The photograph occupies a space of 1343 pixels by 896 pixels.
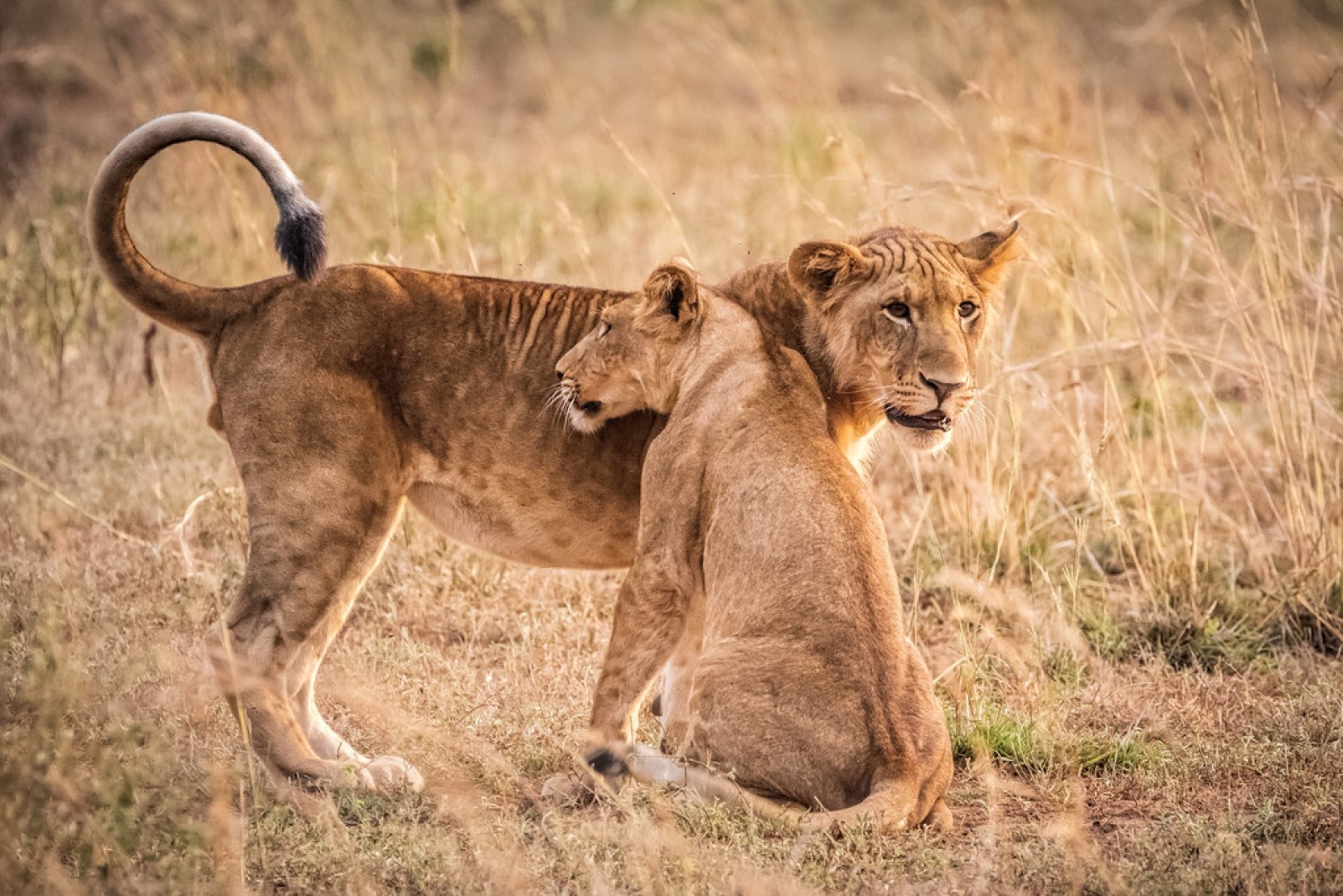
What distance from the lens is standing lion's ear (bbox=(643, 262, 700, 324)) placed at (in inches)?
157

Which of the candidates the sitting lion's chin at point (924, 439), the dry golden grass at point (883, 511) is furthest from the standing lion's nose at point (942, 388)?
the dry golden grass at point (883, 511)

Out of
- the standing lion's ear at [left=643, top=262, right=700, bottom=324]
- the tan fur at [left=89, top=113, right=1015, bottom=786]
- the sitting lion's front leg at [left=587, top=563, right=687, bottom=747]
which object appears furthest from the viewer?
the standing lion's ear at [left=643, top=262, right=700, bottom=324]

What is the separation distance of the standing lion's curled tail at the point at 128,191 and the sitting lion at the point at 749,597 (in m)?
0.74

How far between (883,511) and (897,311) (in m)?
2.05

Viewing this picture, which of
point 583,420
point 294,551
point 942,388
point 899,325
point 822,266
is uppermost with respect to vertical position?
point 822,266

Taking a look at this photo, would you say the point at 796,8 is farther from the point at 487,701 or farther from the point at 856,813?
the point at 856,813

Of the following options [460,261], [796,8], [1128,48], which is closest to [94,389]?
[460,261]

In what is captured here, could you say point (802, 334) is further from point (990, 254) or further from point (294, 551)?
point (294, 551)

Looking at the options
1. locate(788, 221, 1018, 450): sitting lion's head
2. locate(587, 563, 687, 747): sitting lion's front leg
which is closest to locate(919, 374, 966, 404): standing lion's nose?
locate(788, 221, 1018, 450): sitting lion's head

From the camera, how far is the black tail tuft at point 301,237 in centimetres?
378

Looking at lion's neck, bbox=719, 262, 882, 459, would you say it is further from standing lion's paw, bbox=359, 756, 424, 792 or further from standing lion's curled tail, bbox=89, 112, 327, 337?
Answer: standing lion's paw, bbox=359, 756, 424, 792

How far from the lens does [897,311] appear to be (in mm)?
3889

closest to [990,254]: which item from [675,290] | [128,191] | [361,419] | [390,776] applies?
[675,290]

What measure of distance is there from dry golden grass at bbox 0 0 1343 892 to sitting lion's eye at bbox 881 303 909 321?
0.63 meters
